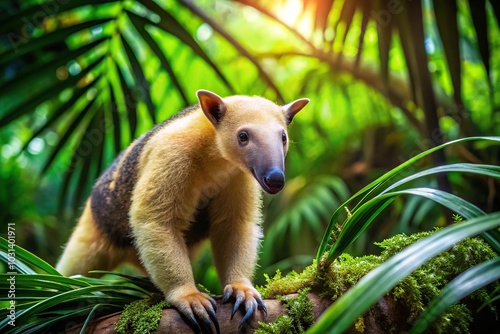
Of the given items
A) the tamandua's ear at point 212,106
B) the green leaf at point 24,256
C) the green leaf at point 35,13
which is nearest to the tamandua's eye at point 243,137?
the tamandua's ear at point 212,106

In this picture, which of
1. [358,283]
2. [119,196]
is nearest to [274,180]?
[358,283]

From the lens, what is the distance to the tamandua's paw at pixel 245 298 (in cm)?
197

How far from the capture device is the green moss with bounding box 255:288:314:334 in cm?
185

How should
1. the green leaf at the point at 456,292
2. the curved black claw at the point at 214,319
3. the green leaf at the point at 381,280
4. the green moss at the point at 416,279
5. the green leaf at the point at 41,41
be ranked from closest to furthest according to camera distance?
the green leaf at the point at 381,280
the green leaf at the point at 456,292
the green moss at the point at 416,279
the curved black claw at the point at 214,319
the green leaf at the point at 41,41

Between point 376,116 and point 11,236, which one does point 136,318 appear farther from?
point 376,116

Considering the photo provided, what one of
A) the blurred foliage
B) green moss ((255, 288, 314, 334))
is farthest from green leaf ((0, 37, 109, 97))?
green moss ((255, 288, 314, 334))

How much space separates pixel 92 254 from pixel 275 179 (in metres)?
1.64

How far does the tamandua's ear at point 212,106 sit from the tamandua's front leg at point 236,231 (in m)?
0.37

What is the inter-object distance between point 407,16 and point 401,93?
7.21 ft

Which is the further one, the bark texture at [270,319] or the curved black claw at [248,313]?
the curved black claw at [248,313]

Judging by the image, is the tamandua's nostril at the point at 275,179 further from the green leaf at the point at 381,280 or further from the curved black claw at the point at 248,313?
the green leaf at the point at 381,280

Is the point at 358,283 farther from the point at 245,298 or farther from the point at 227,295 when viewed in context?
the point at 227,295

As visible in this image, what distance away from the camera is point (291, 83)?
6.07 m

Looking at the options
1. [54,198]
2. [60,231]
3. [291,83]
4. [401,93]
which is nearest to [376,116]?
[401,93]
